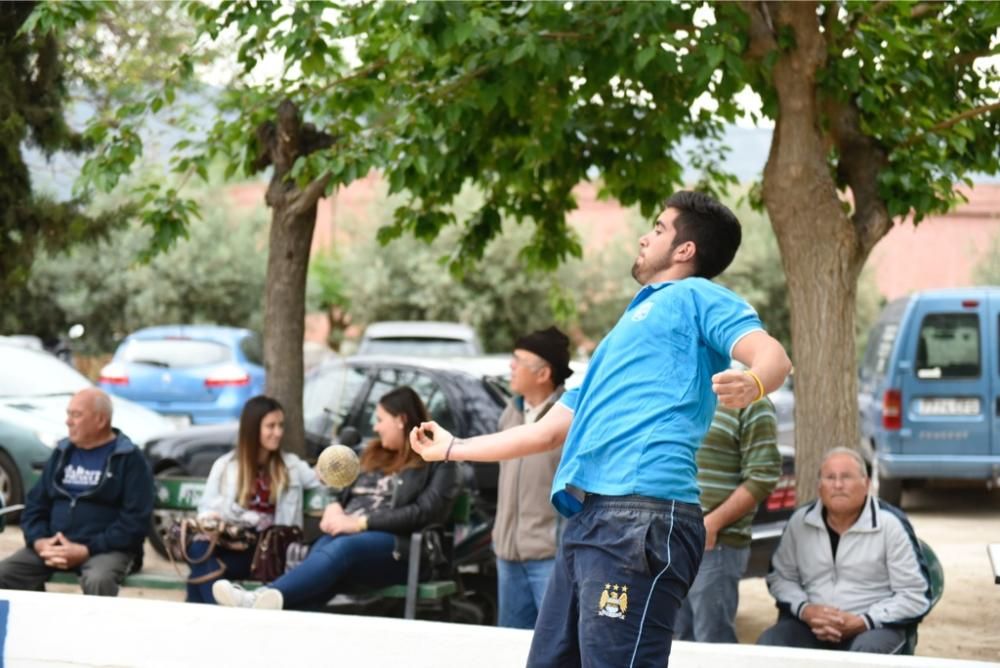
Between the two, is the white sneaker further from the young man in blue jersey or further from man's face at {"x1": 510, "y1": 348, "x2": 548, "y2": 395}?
the young man in blue jersey

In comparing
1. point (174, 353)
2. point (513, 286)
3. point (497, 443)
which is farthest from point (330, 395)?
point (513, 286)

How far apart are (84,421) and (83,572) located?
0.79 metres

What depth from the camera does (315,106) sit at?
9.01 metres

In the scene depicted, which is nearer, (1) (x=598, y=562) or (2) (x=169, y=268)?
(1) (x=598, y=562)

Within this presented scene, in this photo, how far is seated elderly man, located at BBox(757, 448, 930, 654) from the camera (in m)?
6.18

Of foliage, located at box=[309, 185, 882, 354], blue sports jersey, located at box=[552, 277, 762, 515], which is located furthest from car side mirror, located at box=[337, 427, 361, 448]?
foliage, located at box=[309, 185, 882, 354]

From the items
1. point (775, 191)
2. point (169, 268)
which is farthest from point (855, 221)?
point (169, 268)

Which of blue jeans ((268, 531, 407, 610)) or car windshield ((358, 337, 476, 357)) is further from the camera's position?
car windshield ((358, 337, 476, 357))

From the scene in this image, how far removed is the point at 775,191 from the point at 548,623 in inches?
189

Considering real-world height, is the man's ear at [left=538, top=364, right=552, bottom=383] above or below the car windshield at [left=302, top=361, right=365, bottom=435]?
above

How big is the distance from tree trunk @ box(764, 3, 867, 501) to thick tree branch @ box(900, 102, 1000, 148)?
0.63 meters

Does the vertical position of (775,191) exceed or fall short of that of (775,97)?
it falls short

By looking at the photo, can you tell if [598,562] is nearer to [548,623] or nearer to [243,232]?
[548,623]

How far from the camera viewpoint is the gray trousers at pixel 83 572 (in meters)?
7.55
